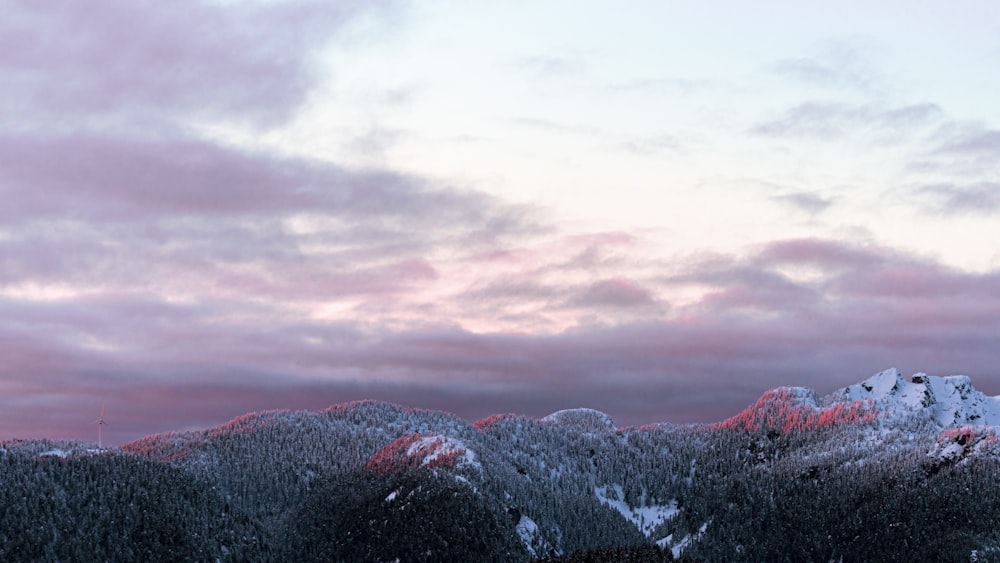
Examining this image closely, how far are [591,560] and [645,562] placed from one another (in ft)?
33.8

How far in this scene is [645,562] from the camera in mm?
190750

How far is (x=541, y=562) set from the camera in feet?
518

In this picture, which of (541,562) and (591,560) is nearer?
(541,562)

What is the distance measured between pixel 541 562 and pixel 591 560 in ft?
132

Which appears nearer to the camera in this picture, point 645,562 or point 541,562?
point 541,562

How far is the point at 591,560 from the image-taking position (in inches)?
7712

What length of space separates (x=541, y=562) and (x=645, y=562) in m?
38.8

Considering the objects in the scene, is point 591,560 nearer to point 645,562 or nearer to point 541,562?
point 645,562

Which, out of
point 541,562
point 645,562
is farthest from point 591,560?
point 541,562
